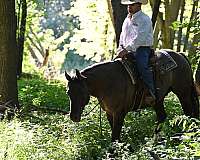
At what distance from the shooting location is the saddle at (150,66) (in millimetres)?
8596

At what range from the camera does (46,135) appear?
27.3 ft

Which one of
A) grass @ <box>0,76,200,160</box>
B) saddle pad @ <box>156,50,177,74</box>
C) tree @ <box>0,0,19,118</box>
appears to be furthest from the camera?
tree @ <box>0,0,19,118</box>

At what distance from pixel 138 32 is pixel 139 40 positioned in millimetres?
138

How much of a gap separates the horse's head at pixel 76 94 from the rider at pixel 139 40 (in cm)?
100

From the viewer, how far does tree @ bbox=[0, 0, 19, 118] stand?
11.8 metres

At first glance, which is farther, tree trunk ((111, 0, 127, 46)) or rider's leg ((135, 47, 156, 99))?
tree trunk ((111, 0, 127, 46))

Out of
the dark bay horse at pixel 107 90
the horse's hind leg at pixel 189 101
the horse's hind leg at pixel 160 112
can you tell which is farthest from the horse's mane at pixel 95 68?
the horse's hind leg at pixel 189 101

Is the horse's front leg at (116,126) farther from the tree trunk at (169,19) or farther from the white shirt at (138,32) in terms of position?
the tree trunk at (169,19)

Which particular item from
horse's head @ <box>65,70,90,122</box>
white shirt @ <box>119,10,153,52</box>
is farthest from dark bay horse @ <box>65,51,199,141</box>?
white shirt @ <box>119,10,153,52</box>

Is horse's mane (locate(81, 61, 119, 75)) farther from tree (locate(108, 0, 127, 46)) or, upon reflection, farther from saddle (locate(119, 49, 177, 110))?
tree (locate(108, 0, 127, 46))

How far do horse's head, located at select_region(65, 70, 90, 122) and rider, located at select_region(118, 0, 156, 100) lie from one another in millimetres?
1004

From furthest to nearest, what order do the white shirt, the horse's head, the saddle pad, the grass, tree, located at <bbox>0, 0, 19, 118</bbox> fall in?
tree, located at <bbox>0, 0, 19, 118</bbox> < the saddle pad < the white shirt < the horse's head < the grass

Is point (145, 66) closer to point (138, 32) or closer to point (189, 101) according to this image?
point (138, 32)

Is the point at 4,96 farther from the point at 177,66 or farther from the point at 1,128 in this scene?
the point at 177,66
